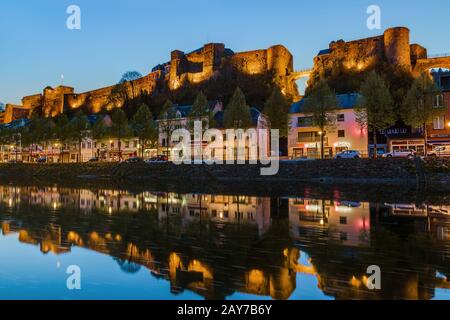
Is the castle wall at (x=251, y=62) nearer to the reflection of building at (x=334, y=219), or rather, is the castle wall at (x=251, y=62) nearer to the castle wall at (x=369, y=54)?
the castle wall at (x=369, y=54)

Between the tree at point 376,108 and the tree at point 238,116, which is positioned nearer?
the tree at point 376,108

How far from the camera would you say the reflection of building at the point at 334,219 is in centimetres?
1255

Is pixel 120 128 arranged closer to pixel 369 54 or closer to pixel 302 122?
pixel 302 122

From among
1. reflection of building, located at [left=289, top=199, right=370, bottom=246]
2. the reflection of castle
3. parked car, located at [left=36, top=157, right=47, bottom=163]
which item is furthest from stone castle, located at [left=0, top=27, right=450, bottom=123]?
the reflection of castle

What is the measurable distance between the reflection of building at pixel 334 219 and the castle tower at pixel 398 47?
73560mm

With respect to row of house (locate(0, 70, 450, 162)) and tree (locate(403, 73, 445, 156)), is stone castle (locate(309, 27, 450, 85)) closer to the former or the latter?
row of house (locate(0, 70, 450, 162))

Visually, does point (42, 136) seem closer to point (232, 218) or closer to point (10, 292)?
point (232, 218)

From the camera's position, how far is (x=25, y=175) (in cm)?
6756

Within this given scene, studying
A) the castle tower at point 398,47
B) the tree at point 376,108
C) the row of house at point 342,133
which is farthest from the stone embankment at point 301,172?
the castle tower at point 398,47

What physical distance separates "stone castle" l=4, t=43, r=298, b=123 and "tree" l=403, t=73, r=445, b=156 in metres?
54.9

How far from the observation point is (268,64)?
103062 millimetres

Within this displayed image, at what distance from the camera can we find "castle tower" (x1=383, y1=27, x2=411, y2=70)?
83.3 m

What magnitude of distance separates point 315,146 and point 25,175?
169 feet

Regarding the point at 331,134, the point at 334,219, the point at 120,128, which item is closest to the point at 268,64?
the point at 331,134
